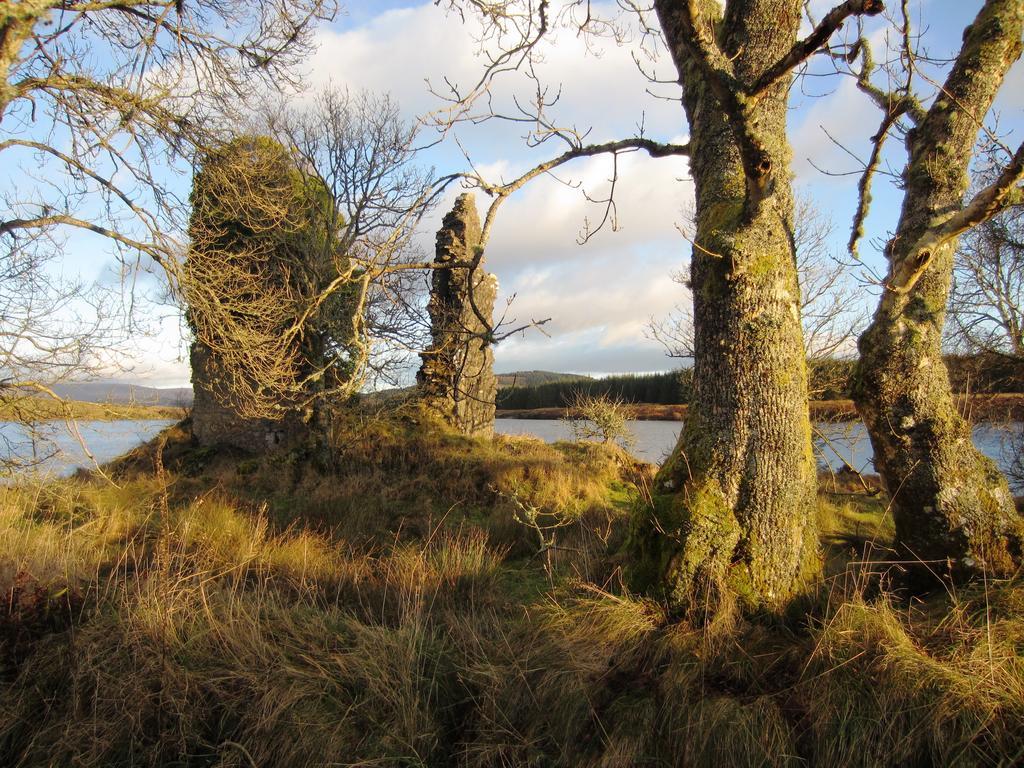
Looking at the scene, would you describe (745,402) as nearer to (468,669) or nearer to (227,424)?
(468,669)

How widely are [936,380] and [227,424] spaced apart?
14.4 m

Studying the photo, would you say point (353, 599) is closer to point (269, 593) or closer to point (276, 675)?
point (269, 593)

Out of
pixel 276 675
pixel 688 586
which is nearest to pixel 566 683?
pixel 688 586

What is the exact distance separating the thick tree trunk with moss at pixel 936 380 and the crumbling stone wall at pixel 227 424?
1189cm


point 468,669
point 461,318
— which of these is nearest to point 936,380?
point 468,669

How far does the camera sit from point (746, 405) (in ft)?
11.8

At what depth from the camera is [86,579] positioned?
4.32 m

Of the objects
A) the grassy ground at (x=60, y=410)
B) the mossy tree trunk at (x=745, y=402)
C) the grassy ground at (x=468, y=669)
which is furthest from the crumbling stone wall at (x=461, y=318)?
the mossy tree trunk at (x=745, y=402)

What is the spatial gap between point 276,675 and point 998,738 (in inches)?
138

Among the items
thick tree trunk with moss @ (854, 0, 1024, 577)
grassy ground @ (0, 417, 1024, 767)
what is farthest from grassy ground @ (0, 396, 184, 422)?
thick tree trunk with moss @ (854, 0, 1024, 577)

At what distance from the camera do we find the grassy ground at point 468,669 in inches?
105

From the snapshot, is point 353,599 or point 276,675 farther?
point 353,599

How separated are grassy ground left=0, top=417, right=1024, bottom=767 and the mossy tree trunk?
29 cm

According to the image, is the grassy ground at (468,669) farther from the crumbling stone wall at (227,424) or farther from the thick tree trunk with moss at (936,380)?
the crumbling stone wall at (227,424)
